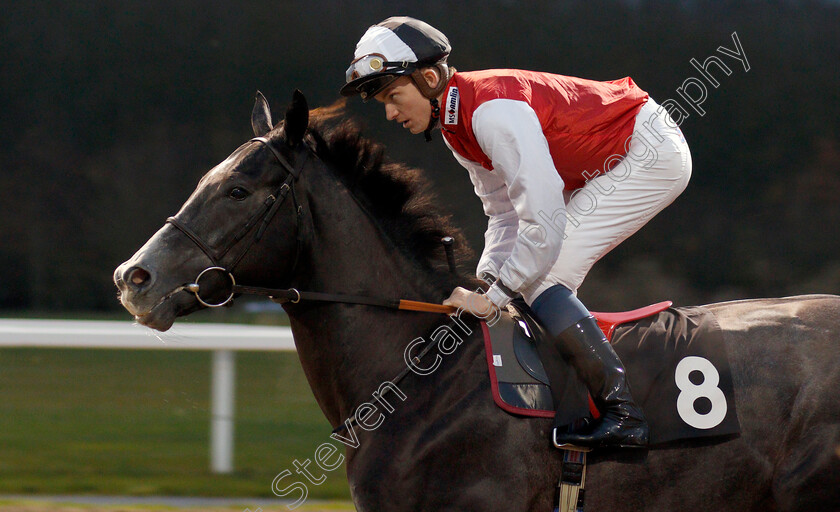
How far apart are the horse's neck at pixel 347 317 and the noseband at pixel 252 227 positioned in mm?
88

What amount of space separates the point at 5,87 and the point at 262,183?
25439 millimetres

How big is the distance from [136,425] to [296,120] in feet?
11.4

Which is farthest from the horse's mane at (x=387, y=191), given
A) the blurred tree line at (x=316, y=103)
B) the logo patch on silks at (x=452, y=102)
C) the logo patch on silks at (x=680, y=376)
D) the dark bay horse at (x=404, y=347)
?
the blurred tree line at (x=316, y=103)

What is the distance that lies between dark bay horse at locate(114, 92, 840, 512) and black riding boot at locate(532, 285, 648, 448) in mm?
86

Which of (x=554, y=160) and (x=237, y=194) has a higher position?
A: (x=554, y=160)

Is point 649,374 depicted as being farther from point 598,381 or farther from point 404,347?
point 404,347

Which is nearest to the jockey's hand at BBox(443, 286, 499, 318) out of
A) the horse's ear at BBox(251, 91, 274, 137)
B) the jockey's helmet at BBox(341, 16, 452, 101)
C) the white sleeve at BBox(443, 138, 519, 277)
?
the white sleeve at BBox(443, 138, 519, 277)

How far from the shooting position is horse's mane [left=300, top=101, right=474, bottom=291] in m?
2.57

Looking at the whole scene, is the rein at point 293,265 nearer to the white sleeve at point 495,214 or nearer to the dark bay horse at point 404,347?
the dark bay horse at point 404,347

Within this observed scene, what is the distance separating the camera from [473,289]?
102 inches

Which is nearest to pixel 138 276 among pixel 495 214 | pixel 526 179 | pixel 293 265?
pixel 293 265

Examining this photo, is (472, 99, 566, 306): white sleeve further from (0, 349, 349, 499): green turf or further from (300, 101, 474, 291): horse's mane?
(0, 349, 349, 499): green turf

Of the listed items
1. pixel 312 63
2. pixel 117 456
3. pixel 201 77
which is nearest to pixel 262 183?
pixel 117 456

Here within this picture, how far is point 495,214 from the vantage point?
112 inches
